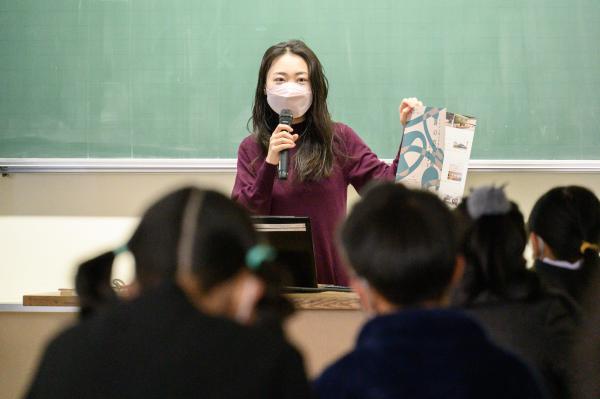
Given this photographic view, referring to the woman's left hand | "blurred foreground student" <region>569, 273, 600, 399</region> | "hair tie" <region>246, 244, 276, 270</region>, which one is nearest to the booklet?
the woman's left hand

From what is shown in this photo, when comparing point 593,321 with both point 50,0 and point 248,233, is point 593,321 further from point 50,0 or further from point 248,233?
point 50,0

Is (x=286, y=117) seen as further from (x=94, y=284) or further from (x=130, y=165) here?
(x=94, y=284)

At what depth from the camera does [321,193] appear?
2998 millimetres

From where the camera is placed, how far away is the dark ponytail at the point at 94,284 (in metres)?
1.47

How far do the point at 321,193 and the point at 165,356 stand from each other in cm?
187

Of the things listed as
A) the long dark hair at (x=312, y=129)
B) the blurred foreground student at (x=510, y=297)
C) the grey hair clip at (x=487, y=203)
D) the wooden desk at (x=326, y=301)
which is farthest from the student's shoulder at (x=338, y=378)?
the long dark hair at (x=312, y=129)

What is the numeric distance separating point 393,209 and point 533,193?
95.0 inches

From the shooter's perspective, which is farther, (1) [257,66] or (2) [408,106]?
(1) [257,66]

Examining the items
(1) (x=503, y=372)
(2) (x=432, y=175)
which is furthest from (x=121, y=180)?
(1) (x=503, y=372)

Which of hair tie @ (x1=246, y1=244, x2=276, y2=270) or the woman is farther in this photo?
the woman

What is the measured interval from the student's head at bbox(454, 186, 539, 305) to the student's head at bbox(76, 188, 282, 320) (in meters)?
0.67

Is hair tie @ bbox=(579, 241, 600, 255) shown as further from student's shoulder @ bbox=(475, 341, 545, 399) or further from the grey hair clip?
student's shoulder @ bbox=(475, 341, 545, 399)

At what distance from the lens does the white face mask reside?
9.64 feet

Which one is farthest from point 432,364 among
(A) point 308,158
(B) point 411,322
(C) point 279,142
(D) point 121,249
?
(A) point 308,158
